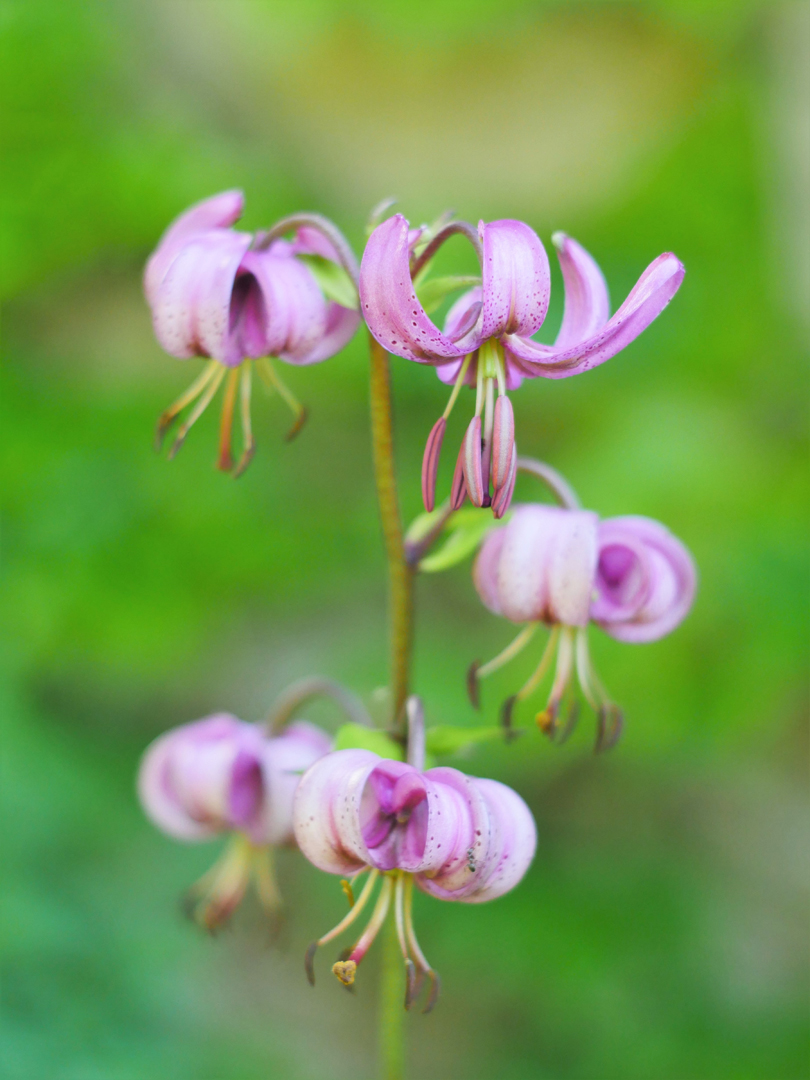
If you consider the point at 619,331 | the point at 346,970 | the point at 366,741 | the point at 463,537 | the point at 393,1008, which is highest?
the point at 619,331

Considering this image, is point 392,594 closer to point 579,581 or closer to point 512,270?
point 579,581

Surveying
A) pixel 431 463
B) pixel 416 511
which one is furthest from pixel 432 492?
pixel 416 511

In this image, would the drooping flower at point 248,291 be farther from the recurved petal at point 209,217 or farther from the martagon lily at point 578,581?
the martagon lily at point 578,581

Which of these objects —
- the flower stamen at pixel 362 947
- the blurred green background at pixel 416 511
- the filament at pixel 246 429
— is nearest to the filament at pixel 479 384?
the filament at pixel 246 429

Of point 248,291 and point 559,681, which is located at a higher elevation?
point 248,291

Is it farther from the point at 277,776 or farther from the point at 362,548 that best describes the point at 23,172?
the point at 277,776

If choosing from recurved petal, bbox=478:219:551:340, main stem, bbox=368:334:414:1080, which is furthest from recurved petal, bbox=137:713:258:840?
recurved petal, bbox=478:219:551:340

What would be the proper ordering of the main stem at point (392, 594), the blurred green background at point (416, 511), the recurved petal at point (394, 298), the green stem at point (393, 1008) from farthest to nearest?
the blurred green background at point (416, 511) → the green stem at point (393, 1008) → the main stem at point (392, 594) → the recurved petal at point (394, 298)
